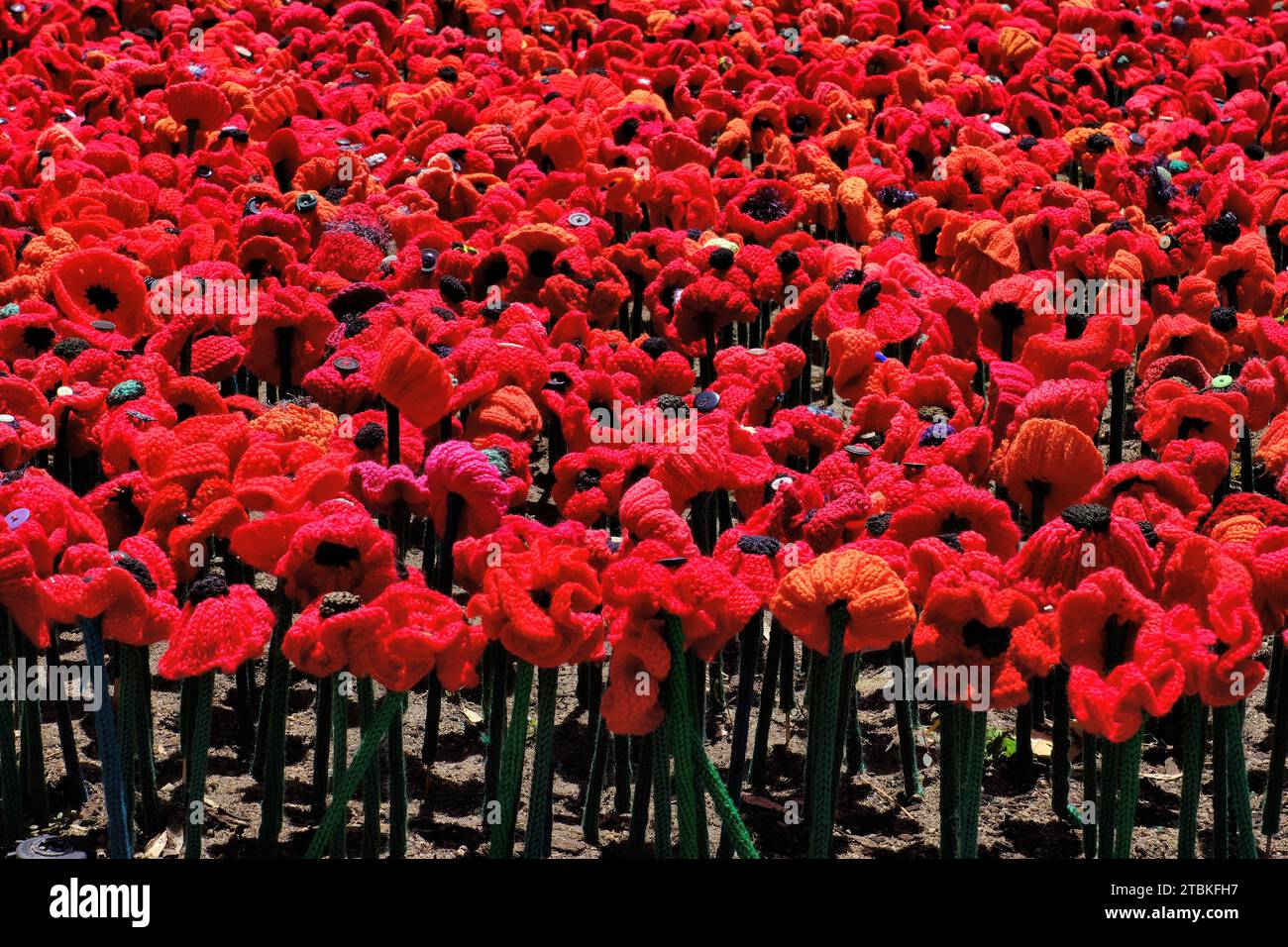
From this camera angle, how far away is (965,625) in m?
3.96

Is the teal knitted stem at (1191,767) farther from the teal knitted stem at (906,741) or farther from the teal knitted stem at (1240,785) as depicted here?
the teal knitted stem at (906,741)

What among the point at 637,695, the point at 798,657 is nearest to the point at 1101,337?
the point at 798,657

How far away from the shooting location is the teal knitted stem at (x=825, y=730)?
4035mm

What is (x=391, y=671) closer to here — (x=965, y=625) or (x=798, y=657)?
(x=965, y=625)

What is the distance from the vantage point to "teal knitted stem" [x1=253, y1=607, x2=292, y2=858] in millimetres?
4398

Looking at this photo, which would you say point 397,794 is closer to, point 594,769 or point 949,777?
point 594,769

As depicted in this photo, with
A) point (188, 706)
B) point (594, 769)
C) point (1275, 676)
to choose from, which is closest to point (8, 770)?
point (188, 706)

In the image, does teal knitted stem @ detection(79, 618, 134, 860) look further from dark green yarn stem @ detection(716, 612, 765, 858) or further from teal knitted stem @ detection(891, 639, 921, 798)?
teal knitted stem @ detection(891, 639, 921, 798)

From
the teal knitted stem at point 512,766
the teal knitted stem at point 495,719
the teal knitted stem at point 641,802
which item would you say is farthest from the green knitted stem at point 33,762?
the teal knitted stem at point 641,802

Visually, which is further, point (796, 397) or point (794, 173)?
point (794, 173)

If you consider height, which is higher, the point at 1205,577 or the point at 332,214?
the point at 332,214
